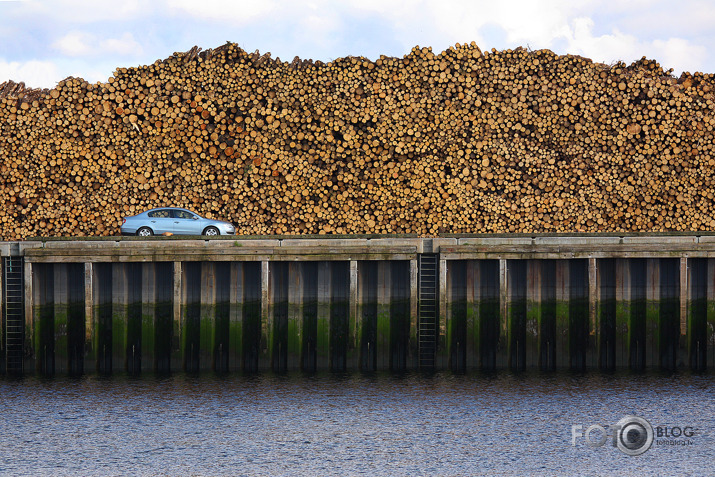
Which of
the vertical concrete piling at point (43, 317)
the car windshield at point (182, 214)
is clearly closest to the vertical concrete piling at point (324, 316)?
the vertical concrete piling at point (43, 317)

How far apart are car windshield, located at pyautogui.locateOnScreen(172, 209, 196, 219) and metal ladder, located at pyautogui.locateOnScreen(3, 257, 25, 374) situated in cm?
660

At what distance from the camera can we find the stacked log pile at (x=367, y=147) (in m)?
35.3

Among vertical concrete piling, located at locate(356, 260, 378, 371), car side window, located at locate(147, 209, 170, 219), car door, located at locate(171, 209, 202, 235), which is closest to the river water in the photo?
vertical concrete piling, located at locate(356, 260, 378, 371)

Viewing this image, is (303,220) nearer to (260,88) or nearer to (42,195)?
(260,88)

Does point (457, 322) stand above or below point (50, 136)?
below

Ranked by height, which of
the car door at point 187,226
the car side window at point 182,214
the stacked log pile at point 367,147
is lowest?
the car door at point 187,226

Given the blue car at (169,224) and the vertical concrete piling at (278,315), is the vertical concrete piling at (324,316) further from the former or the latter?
the blue car at (169,224)

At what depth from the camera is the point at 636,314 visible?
27734mm

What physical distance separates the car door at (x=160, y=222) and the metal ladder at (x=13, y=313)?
5988mm

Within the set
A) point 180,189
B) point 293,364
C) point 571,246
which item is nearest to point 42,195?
point 180,189

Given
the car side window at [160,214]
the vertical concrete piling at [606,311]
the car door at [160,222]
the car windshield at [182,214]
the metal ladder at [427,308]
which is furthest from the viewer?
the car windshield at [182,214]

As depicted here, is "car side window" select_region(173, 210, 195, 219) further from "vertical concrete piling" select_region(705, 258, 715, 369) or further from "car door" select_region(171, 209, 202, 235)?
"vertical concrete piling" select_region(705, 258, 715, 369)

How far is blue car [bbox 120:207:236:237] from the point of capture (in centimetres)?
3306

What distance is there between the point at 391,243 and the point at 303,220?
8.12 m
